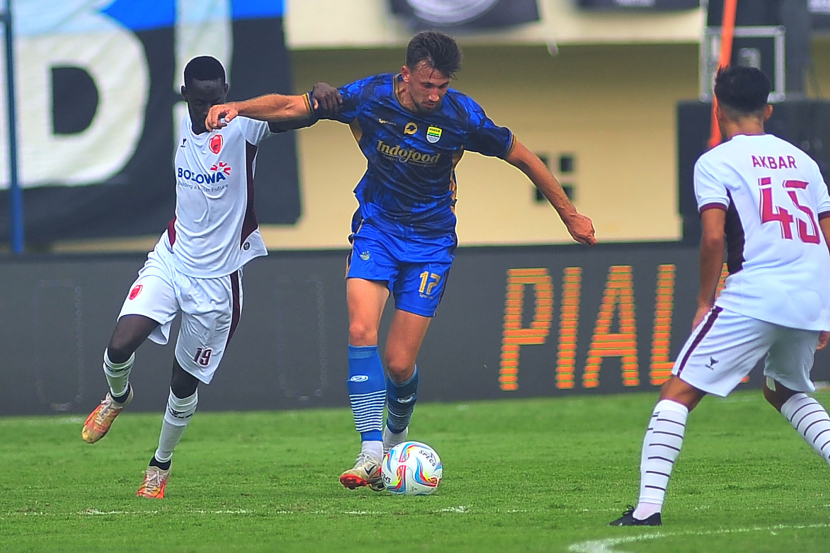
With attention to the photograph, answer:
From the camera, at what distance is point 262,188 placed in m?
17.4

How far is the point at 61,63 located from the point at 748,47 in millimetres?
8882

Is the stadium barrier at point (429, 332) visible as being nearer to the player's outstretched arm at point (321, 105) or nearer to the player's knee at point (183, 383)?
the player's knee at point (183, 383)

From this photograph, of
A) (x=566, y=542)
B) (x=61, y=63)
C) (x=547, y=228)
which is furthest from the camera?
(x=547, y=228)

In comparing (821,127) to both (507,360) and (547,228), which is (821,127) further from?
(547,228)

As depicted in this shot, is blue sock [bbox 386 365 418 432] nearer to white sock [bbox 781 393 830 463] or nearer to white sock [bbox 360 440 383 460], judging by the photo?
white sock [bbox 360 440 383 460]

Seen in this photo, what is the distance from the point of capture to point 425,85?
23.3 feet

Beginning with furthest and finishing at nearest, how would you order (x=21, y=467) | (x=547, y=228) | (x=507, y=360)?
(x=547, y=228), (x=507, y=360), (x=21, y=467)

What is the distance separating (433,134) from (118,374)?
7.39ft

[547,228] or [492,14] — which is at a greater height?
[492,14]

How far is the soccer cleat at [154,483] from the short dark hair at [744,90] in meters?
3.81

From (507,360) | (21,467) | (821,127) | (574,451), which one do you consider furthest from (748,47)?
(21,467)

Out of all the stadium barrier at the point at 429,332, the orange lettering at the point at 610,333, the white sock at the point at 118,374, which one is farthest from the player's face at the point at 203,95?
the orange lettering at the point at 610,333

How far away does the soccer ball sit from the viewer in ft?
23.3

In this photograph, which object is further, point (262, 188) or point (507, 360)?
point (262, 188)
